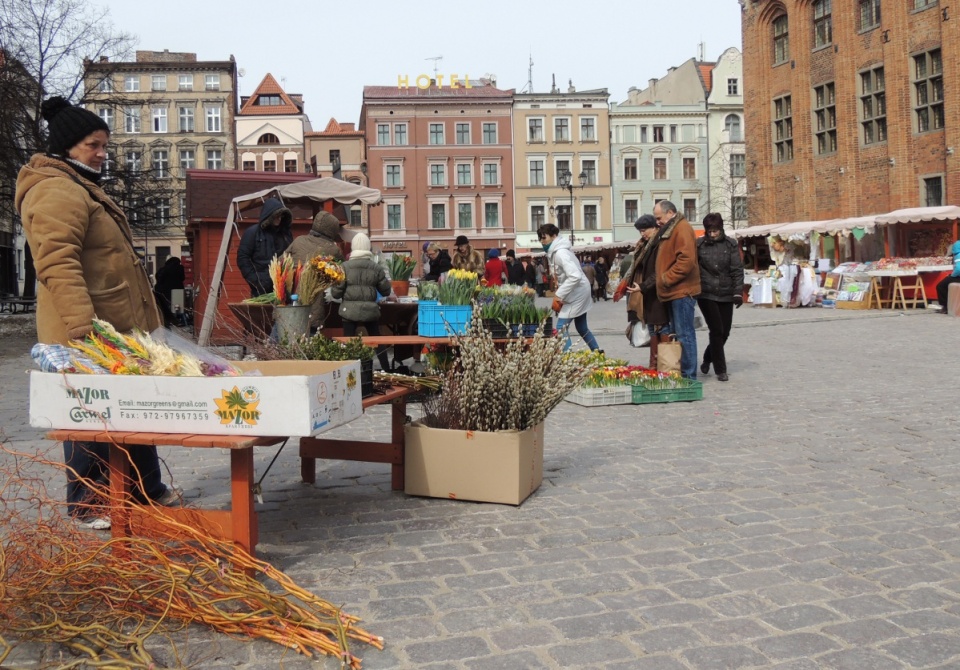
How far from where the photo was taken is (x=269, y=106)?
246 ft

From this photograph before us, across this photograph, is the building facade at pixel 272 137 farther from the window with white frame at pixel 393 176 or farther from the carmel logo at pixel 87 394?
the carmel logo at pixel 87 394

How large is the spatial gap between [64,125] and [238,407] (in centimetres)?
196

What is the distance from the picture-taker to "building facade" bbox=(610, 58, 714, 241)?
234 ft

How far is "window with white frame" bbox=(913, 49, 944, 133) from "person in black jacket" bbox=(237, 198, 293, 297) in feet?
89.5

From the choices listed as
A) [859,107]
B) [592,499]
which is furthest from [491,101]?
[592,499]

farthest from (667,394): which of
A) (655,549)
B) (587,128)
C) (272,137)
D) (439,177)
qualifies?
(272,137)

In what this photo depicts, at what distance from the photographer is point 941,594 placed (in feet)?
12.5

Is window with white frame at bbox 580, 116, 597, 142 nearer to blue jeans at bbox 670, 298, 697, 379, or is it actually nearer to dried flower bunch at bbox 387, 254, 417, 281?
dried flower bunch at bbox 387, 254, 417, 281

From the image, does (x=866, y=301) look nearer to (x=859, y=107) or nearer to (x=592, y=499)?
(x=859, y=107)

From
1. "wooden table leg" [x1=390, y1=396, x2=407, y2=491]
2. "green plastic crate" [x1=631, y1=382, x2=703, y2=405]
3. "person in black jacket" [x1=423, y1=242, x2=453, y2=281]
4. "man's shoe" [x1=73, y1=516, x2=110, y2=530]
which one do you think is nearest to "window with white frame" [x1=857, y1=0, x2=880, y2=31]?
"person in black jacket" [x1=423, y1=242, x2=453, y2=281]

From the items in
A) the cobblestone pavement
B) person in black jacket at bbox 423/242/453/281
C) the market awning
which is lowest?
the cobblestone pavement

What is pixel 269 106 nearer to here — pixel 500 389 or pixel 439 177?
pixel 439 177

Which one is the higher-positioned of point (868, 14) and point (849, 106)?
point (868, 14)

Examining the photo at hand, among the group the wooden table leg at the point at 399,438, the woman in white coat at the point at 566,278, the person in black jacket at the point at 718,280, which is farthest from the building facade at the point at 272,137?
the wooden table leg at the point at 399,438
